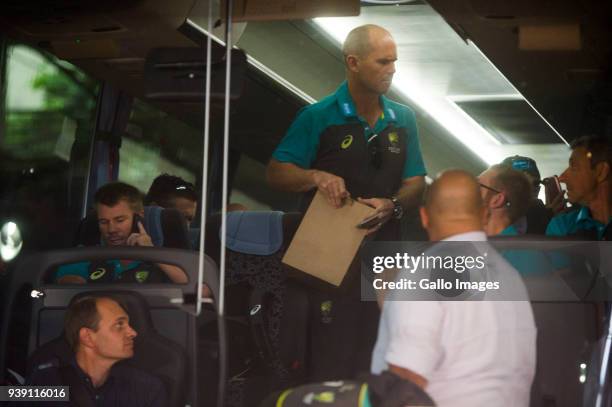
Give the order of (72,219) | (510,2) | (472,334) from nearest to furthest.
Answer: (472,334)
(510,2)
(72,219)

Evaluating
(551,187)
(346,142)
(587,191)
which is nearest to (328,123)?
(346,142)

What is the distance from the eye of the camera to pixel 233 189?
14.6ft

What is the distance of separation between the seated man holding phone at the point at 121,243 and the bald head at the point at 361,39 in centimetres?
85

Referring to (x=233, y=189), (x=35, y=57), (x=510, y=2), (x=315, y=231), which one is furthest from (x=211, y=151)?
(x=510, y=2)

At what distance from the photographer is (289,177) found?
4.48 m

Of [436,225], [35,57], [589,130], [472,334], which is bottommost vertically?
[472,334]

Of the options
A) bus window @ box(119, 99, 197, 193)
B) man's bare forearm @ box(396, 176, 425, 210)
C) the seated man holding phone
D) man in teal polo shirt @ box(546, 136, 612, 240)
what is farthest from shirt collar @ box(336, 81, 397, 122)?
the seated man holding phone

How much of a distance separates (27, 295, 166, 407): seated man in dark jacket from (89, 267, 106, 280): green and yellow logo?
0.08m

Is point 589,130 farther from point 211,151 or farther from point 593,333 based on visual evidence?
point 211,151

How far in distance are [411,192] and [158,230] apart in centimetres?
87

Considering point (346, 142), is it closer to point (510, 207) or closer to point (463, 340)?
point (510, 207)

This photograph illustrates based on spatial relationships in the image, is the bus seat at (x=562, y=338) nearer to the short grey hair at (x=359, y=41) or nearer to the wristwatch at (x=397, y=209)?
the wristwatch at (x=397, y=209)

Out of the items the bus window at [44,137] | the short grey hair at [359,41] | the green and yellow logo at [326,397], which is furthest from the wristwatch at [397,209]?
the bus window at [44,137]

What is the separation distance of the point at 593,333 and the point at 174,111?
150 centimetres
